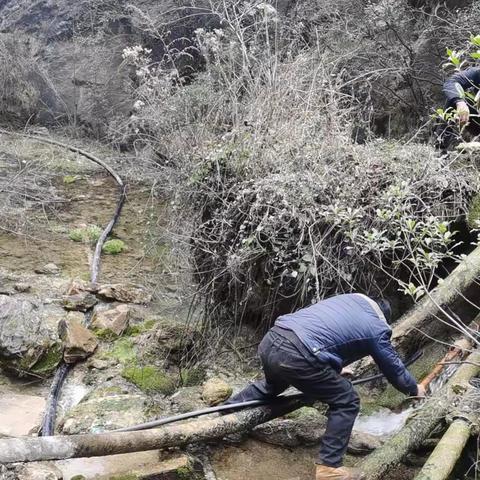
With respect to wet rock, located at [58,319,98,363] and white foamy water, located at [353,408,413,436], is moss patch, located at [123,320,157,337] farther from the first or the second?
white foamy water, located at [353,408,413,436]

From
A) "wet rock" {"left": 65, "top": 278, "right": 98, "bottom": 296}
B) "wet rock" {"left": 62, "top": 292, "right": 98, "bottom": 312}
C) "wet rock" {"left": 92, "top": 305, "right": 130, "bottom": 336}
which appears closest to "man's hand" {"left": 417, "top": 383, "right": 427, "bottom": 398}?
"wet rock" {"left": 92, "top": 305, "right": 130, "bottom": 336}

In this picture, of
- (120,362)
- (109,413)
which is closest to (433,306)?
(109,413)

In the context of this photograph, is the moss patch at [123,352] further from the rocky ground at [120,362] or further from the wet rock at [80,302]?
the wet rock at [80,302]

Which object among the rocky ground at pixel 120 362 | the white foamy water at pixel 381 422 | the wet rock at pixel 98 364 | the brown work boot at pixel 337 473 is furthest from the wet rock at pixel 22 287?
the brown work boot at pixel 337 473

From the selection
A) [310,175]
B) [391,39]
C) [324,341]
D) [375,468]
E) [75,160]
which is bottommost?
[75,160]

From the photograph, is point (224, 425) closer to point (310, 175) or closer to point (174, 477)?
point (174, 477)

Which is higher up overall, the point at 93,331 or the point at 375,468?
the point at 375,468

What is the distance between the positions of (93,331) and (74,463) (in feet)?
7.13

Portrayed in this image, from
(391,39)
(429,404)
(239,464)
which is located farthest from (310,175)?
(391,39)

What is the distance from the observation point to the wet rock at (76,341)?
5.41 m

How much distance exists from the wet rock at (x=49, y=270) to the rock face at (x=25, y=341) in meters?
1.86

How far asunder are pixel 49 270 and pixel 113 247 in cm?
109

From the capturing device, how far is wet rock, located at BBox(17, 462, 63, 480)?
3.37 m

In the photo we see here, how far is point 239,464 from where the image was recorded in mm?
4016
